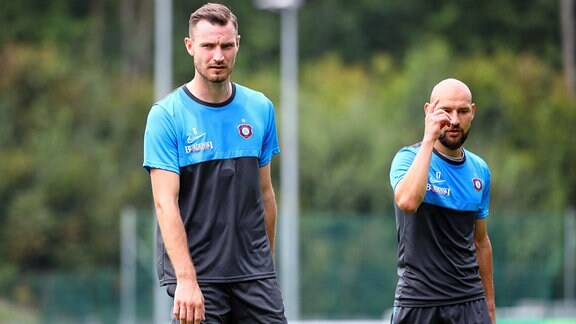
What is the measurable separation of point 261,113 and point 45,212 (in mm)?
29657

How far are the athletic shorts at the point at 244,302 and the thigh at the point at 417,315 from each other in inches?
35.8

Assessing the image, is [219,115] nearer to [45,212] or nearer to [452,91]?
[452,91]

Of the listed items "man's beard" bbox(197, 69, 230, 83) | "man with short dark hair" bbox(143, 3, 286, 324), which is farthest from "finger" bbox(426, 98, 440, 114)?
"man's beard" bbox(197, 69, 230, 83)

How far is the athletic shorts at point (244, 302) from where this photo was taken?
6762 millimetres

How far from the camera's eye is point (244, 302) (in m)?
6.80

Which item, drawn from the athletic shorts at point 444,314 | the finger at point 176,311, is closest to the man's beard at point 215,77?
the finger at point 176,311

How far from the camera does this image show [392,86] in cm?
4303

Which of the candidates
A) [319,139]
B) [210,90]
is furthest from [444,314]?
[319,139]

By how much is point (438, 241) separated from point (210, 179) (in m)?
1.46

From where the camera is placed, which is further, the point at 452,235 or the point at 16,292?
the point at 16,292

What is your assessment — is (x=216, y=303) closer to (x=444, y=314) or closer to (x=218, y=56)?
(x=218, y=56)

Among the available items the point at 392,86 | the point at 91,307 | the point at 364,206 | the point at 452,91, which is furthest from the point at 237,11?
the point at 452,91

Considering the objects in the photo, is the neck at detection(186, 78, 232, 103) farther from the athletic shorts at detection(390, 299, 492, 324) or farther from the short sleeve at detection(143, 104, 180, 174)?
the athletic shorts at detection(390, 299, 492, 324)

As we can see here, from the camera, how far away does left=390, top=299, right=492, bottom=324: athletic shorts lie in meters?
7.40
